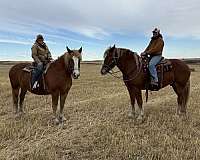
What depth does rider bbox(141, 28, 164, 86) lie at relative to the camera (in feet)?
35.2

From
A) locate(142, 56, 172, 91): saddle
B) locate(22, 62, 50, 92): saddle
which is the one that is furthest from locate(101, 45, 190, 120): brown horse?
locate(22, 62, 50, 92): saddle

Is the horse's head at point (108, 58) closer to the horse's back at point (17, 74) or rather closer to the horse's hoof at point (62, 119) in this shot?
the horse's hoof at point (62, 119)

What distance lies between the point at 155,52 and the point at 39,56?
3884 mm

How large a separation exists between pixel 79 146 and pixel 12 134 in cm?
218

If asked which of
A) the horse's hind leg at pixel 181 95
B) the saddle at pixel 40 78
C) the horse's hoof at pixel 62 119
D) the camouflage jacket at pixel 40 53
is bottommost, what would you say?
the horse's hoof at pixel 62 119

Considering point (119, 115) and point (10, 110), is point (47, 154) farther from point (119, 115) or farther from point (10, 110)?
point (10, 110)

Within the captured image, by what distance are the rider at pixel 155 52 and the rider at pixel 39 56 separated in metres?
3.29

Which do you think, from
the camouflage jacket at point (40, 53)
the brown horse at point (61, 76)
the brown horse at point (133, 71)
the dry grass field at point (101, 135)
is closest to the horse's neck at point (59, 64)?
the brown horse at point (61, 76)

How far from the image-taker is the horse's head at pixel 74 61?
381 inches

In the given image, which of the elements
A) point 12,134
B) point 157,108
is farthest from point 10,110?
point 157,108

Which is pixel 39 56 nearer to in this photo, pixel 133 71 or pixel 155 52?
pixel 133 71

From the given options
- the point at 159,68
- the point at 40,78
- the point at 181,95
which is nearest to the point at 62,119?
the point at 40,78

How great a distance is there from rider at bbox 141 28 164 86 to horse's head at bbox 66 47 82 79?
8.03 feet

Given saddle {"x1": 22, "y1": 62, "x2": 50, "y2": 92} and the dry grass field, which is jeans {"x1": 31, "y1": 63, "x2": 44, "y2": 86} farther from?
the dry grass field
